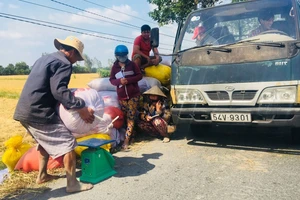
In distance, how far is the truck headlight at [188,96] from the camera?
452 centimetres

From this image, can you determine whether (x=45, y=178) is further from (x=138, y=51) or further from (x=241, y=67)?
(x=138, y=51)

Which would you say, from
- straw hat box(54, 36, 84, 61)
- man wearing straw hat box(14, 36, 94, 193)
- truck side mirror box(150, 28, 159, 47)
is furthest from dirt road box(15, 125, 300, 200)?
truck side mirror box(150, 28, 159, 47)

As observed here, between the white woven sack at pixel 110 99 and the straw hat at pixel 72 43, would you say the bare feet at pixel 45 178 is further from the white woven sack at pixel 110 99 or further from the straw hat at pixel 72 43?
the white woven sack at pixel 110 99

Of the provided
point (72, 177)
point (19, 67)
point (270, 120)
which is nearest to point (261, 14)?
point (270, 120)

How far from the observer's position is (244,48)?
13.8ft

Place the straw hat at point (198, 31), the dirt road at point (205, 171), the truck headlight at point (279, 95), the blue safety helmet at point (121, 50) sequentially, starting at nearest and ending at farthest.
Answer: the dirt road at point (205, 171) < the truck headlight at point (279, 95) < the blue safety helmet at point (121, 50) < the straw hat at point (198, 31)

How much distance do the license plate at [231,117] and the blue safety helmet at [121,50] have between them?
70.6 inches

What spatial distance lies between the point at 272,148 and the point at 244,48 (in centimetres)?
171

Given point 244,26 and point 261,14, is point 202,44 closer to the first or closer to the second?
point 244,26

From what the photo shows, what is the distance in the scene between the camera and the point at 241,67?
13.7 ft

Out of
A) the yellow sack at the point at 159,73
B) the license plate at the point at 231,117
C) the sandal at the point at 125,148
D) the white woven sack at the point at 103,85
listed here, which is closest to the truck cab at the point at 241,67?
the license plate at the point at 231,117

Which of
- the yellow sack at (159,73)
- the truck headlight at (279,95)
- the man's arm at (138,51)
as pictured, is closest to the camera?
the truck headlight at (279,95)

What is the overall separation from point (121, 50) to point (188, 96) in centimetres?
138

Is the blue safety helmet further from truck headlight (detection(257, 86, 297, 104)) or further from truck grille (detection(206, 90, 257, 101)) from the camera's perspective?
truck headlight (detection(257, 86, 297, 104))
